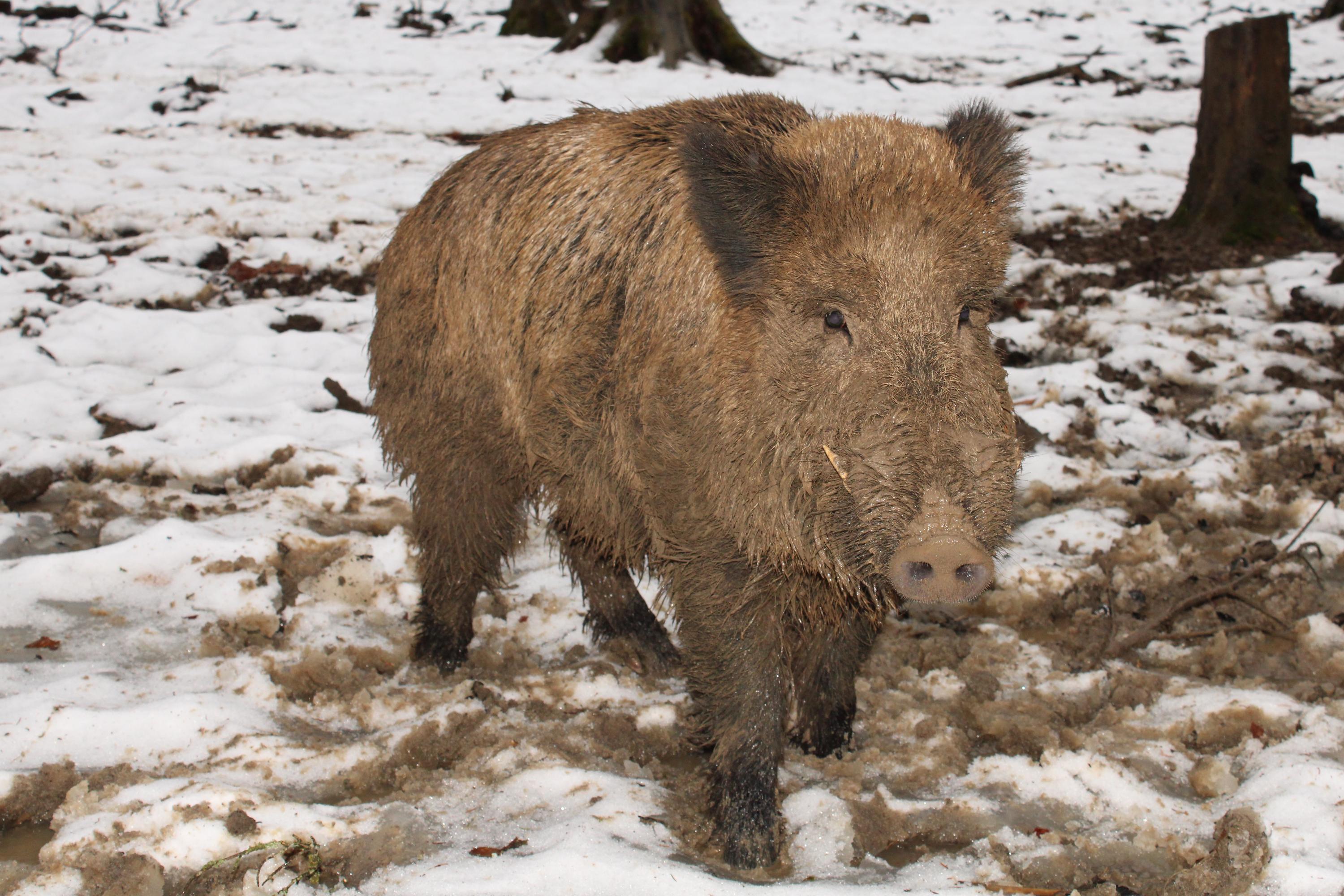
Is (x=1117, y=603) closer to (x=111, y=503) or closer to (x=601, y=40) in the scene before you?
(x=111, y=503)

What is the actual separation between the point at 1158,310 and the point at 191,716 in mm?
5440

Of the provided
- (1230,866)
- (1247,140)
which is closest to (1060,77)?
(1247,140)

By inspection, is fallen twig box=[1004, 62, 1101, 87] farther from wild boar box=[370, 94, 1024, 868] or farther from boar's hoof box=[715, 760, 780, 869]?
boar's hoof box=[715, 760, 780, 869]

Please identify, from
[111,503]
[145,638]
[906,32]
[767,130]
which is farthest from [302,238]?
[906,32]

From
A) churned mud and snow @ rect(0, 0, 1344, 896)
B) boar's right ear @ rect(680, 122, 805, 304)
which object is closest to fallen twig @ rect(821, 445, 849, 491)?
boar's right ear @ rect(680, 122, 805, 304)

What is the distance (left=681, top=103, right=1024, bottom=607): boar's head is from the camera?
189cm

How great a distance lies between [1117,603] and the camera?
12.0 ft

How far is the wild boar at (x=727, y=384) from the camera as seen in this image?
6.61 ft

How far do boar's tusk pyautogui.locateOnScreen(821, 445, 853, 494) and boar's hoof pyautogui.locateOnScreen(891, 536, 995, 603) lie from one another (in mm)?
205

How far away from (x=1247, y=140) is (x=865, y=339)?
6.21 meters

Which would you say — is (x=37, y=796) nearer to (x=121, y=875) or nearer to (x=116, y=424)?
(x=121, y=875)

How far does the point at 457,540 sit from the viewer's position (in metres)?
3.35

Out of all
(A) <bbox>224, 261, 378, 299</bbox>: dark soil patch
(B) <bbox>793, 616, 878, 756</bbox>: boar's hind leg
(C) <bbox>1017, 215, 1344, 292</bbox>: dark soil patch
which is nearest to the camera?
(B) <bbox>793, 616, 878, 756</bbox>: boar's hind leg

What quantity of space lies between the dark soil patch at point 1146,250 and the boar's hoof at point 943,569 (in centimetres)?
520
